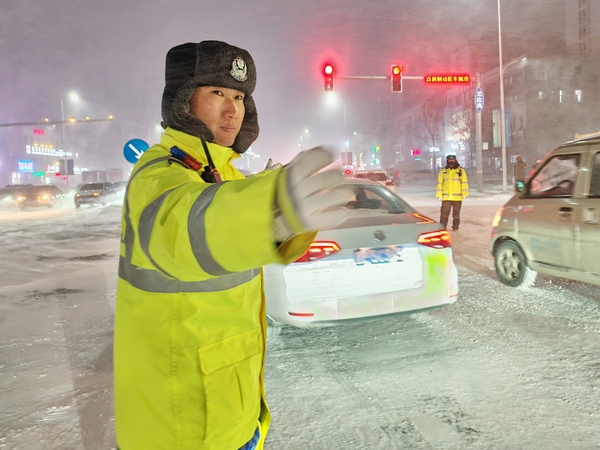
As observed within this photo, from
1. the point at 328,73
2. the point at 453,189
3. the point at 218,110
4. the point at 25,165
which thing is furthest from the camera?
the point at 25,165

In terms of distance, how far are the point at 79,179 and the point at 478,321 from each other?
90.0 m

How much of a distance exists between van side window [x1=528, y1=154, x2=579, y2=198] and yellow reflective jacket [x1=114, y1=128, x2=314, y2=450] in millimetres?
5762

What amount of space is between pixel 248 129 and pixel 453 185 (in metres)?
11.4

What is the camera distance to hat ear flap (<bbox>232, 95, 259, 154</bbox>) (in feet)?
6.09

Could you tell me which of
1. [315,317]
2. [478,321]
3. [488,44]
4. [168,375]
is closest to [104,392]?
[315,317]

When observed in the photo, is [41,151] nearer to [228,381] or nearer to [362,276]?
[362,276]

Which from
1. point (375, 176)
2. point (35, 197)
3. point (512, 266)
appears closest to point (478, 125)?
point (375, 176)

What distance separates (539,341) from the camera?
470cm

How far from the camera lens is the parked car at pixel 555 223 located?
568cm

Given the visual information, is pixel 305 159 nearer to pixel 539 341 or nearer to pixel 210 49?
pixel 210 49

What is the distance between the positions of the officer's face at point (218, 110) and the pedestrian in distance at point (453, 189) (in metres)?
11.5

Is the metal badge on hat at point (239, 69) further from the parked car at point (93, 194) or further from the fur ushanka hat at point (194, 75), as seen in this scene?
the parked car at point (93, 194)

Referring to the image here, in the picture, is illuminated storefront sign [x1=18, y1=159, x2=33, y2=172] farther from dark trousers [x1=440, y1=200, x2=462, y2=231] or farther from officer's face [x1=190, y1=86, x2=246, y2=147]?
officer's face [x1=190, y1=86, x2=246, y2=147]

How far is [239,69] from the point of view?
5.45 ft
